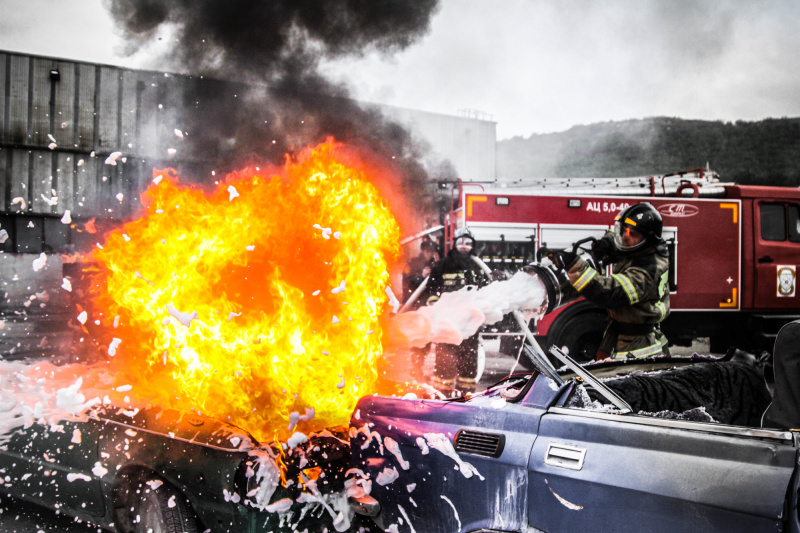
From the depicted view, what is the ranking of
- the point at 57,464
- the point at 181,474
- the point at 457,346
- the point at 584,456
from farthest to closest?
the point at 457,346 → the point at 57,464 → the point at 181,474 → the point at 584,456

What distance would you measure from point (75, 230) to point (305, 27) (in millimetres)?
13062

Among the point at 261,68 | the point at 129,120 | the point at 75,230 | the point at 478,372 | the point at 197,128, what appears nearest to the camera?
the point at 478,372

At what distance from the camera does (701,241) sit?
8086mm

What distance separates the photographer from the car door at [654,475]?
157 cm

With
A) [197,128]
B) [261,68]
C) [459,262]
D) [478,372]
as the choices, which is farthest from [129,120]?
[478,372]

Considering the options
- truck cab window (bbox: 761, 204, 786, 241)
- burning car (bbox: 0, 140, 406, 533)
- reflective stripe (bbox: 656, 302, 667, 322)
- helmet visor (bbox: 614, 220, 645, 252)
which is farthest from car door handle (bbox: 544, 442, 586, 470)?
truck cab window (bbox: 761, 204, 786, 241)

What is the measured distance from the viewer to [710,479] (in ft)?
5.41

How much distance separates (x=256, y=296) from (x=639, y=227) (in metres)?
3.10

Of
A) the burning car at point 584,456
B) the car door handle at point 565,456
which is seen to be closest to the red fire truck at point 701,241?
the burning car at point 584,456

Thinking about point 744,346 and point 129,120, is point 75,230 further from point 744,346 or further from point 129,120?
point 744,346

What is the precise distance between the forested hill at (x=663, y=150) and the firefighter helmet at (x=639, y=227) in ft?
140

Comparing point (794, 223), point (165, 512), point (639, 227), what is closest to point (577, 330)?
point (639, 227)

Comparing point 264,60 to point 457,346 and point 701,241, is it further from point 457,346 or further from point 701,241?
point 701,241

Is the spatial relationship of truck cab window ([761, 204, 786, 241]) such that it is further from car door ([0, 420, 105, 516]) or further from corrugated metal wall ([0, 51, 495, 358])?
car door ([0, 420, 105, 516])
